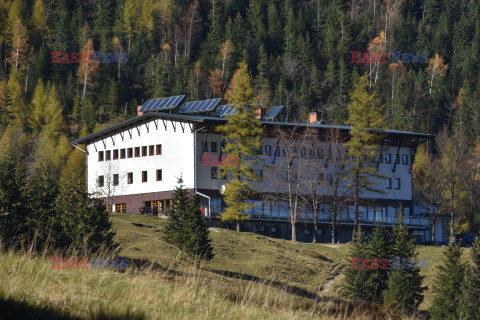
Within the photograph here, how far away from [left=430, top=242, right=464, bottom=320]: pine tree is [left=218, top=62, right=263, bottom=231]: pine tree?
20.6 metres

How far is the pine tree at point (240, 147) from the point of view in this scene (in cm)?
5375

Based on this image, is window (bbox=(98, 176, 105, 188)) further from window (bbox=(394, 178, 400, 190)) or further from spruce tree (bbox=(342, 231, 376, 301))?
spruce tree (bbox=(342, 231, 376, 301))

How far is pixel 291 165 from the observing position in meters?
62.0

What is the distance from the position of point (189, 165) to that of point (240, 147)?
621 centimetres

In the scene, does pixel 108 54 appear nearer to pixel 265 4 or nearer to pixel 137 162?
pixel 265 4

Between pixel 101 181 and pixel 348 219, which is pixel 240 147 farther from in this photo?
pixel 101 181

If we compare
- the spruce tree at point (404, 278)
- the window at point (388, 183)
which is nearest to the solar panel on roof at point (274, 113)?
the window at point (388, 183)

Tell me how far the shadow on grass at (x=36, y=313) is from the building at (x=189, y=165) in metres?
47.1

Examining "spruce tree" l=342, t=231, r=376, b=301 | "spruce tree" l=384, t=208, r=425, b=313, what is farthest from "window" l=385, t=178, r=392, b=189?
"spruce tree" l=342, t=231, r=376, b=301

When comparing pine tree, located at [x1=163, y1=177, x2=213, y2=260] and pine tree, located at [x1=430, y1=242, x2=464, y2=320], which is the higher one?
pine tree, located at [x1=163, y1=177, x2=213, y2=260]

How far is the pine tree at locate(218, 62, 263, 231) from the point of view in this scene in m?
53.8

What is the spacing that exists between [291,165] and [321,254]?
49.8 ft

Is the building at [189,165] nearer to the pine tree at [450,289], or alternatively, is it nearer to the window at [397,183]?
the window at [397,183]

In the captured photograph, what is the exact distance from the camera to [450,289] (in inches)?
1361
